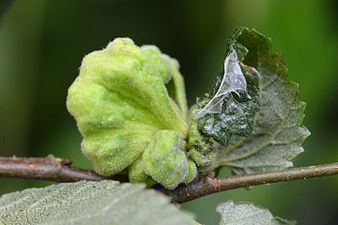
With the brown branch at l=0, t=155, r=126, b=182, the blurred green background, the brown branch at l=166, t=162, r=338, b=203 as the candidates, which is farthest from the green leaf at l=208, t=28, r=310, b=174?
the blurred green background

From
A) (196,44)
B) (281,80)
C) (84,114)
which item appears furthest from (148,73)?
(196,44)

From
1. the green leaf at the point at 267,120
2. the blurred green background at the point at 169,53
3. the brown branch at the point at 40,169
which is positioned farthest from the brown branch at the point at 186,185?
the blurred green background at the point at 169,53

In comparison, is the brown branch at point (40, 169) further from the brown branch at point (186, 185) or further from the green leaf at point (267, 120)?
the green leaf at point (267, 120)

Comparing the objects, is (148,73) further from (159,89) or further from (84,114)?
(84,114)

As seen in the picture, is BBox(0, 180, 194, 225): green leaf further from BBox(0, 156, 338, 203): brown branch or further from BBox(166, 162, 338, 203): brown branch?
BBox(166, 162, 338, 203): brown branch

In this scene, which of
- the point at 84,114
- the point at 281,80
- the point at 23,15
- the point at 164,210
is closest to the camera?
the point at 164,210
